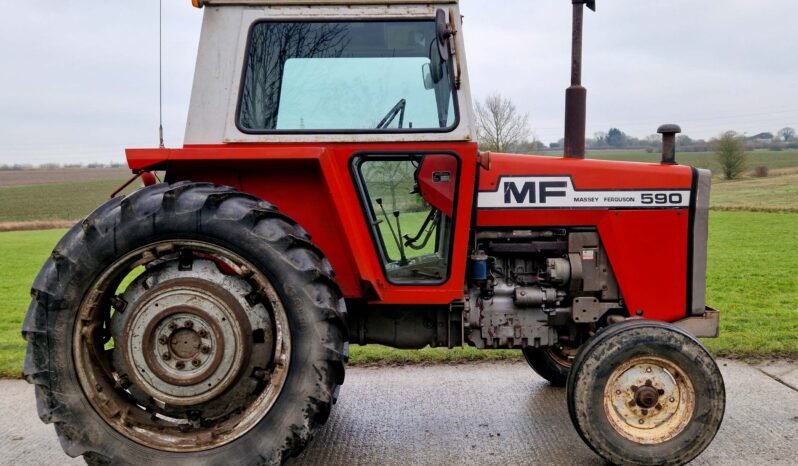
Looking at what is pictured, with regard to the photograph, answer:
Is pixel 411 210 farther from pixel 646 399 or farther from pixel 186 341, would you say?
pixel 646 399

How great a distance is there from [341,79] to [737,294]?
22.2 feet

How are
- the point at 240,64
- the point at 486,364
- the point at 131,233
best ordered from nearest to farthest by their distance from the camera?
the point at 131,233 → the point at 240,64 → the point at 486,364

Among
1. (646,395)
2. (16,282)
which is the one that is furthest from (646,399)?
(16,282)

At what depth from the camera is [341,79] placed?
11.1 ft

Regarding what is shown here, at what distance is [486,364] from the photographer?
518cm

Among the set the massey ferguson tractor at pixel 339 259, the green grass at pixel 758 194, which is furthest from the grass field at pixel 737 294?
the green grass at pixel 758 194

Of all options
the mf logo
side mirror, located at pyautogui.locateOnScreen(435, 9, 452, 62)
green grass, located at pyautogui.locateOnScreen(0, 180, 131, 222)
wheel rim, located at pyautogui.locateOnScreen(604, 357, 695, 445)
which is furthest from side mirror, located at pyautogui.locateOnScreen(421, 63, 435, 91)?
green grass, located at pyautogui.locateOnScreen(0, 180, 131, 222)

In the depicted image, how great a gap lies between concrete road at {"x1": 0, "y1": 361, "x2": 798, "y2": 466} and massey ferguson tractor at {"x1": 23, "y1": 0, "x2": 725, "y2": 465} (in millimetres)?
443

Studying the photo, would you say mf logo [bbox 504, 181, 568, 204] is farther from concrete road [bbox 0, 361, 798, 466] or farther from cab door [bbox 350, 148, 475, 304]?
concrete road [bbox 0, 361, 798, 466]

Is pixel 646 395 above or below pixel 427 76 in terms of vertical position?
below

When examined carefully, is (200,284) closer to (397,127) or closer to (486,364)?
(397,127)

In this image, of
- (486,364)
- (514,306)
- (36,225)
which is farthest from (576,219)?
(36,225)

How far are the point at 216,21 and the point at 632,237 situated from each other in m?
2.56

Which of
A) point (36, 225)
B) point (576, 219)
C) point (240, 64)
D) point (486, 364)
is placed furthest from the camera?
point (36, 225)
